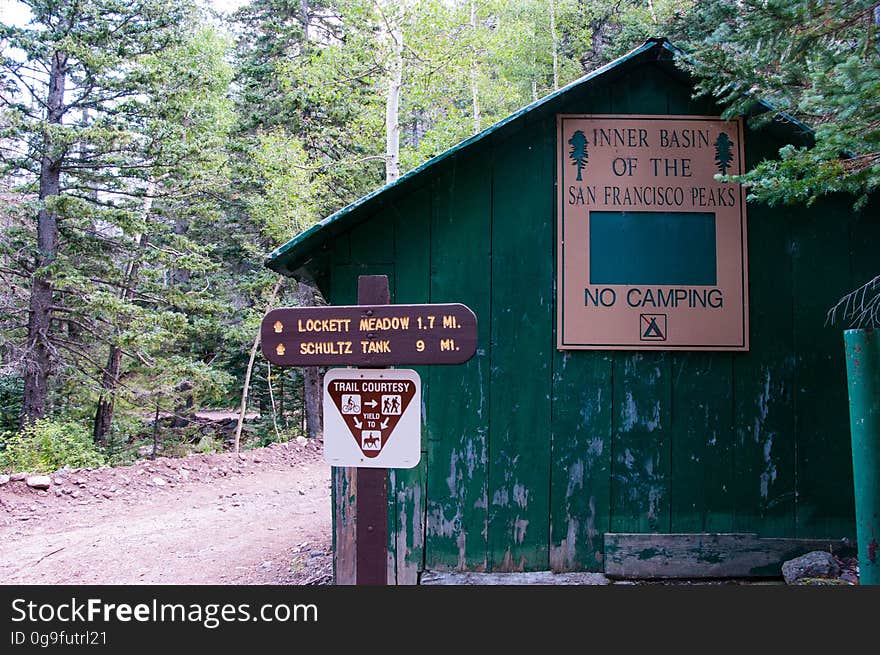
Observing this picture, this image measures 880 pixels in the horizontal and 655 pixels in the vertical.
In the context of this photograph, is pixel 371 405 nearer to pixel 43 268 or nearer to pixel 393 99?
pixel 393 99

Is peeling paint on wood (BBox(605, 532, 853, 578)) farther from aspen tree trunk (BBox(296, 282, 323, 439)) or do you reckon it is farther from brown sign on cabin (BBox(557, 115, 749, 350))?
aspen tree trunk (BBox(296, 282, 323, 439))

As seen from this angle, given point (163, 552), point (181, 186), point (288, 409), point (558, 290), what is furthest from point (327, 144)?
point (558, 290)

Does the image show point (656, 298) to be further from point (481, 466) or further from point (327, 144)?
point (327, 144)

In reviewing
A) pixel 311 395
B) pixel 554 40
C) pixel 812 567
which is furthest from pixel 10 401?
pixel 554 40

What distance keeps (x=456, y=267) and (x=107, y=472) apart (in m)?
9.08

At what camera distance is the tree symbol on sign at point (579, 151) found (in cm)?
529

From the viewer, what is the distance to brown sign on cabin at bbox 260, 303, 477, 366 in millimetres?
2865

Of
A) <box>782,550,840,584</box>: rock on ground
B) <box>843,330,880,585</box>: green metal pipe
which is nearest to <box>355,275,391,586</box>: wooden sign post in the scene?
<box>843,330,880,585</box>: green metal pipe

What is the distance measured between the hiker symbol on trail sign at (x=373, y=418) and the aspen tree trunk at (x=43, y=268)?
13.3 m

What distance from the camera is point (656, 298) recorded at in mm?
5148

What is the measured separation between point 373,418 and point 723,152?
4.04m

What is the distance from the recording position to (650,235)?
5.20m

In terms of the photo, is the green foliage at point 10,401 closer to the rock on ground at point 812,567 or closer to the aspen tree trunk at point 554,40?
the rock on ground at point 812,567

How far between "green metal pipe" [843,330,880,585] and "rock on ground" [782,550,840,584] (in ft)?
1.95
